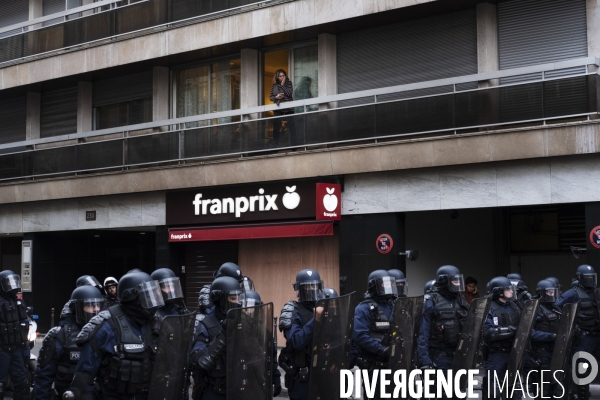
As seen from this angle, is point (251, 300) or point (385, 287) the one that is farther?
point (385, 287)

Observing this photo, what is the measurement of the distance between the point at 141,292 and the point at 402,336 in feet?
9.88

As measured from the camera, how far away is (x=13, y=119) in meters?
24.5

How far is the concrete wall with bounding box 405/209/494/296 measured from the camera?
18719mm

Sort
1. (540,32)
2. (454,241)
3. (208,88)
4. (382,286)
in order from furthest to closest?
(208,88) → (454,241) → (540,32) → (382,286)

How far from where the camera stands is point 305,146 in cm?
1812

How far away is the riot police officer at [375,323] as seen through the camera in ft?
30.2

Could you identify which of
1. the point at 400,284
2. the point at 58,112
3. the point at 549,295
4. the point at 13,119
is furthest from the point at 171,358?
the point at 13,119

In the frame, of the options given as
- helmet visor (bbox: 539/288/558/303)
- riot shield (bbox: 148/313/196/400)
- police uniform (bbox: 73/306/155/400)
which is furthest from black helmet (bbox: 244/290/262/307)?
helmet visor (bbox: 539/288/558/303)

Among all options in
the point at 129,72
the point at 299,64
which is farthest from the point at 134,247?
the point at 299,64

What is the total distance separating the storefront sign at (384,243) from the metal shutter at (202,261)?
399 cm

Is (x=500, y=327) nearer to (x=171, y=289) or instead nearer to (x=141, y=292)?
(x=171, y=289)

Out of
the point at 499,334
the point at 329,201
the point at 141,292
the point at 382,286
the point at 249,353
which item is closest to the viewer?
the point at 141,292

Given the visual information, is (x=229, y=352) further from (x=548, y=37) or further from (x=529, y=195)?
(x=548, y=37)

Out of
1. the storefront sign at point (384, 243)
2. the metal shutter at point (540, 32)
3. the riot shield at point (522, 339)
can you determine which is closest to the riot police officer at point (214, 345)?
the riot shield at point (522, 339)
